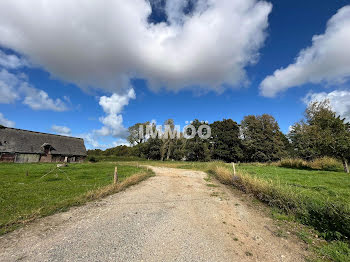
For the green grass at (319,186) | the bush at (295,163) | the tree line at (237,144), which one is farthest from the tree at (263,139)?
the green grass at (319,186)

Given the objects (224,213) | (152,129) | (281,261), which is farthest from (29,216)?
(152,129)

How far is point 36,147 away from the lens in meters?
34.9

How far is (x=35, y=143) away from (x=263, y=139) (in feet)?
171

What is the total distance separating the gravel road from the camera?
341 cm

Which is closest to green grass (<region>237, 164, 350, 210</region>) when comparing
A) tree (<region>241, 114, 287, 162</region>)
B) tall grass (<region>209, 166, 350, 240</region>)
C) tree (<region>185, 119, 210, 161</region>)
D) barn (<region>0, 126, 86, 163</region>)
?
tall grass (<region>209, 166, 350, 240</region>)

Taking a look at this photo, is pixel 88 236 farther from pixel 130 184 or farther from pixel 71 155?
pixel 71 155

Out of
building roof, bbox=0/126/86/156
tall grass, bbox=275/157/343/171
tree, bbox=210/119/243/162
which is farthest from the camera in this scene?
tree, bbox=210/119/243/162

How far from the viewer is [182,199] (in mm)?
7754

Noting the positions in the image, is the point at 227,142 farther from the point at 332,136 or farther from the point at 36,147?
the point at 36,147

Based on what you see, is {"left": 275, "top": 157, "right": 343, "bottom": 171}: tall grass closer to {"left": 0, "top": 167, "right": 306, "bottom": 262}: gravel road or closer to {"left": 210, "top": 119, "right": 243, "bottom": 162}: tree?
{"left": 210, "top": 119, "right": 243, "bottom": 162}: tree

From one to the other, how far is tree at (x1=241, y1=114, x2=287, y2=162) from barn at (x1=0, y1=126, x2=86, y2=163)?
43000 millimetres

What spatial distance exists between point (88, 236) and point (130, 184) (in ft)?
21.6

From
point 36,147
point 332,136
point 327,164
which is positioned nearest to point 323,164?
point 327,164

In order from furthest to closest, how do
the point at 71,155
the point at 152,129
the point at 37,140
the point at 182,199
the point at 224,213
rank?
the point at 152,129, the point at 71,155, the point at 37,140, the point at 182,199, the point at 224,213
